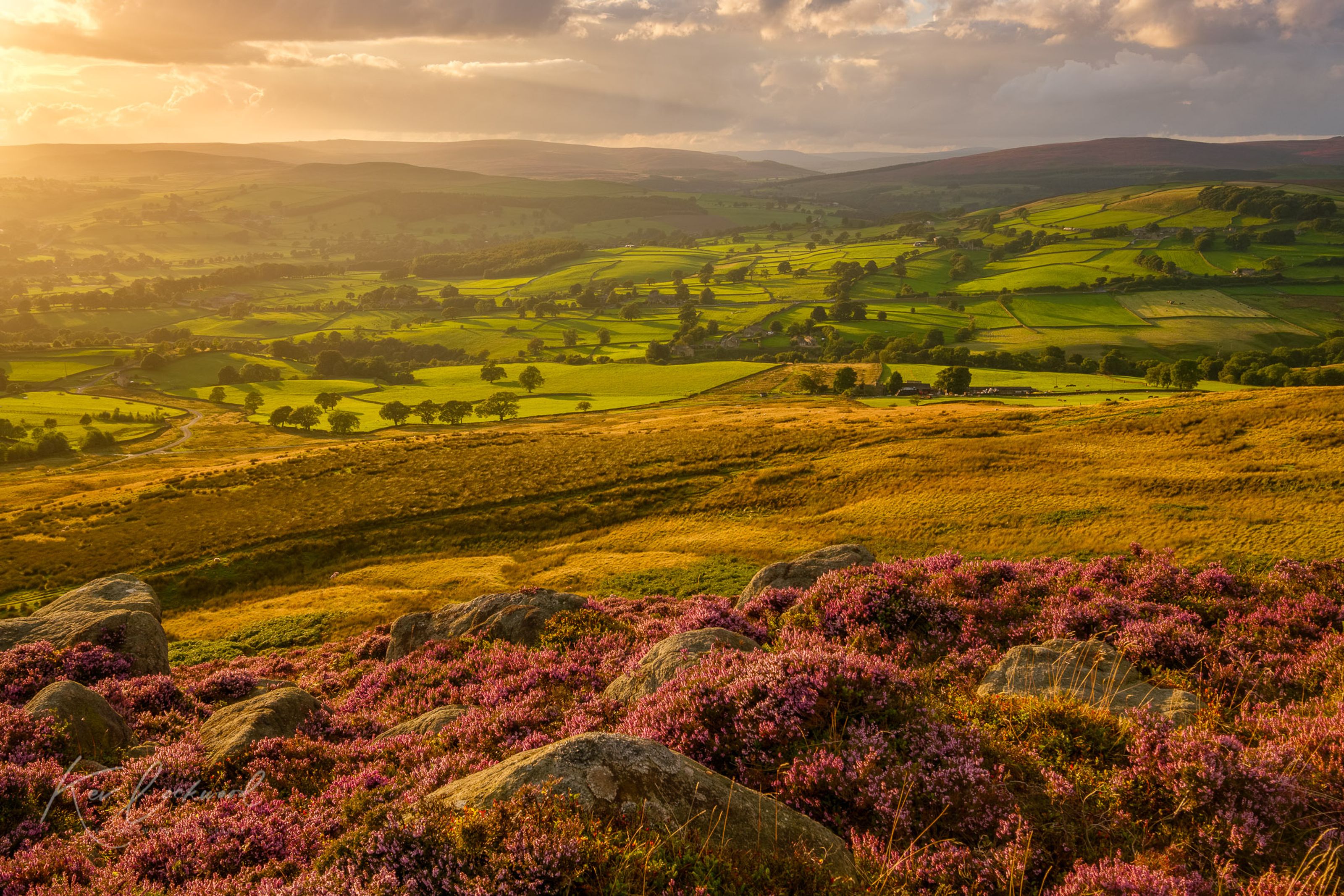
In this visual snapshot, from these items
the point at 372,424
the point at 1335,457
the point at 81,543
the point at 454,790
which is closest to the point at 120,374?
the point at 372,424

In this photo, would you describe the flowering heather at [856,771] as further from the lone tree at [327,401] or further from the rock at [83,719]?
the lone tree at [327,401]

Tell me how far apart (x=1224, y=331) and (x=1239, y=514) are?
580 ft

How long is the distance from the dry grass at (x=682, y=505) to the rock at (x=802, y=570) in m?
15.6

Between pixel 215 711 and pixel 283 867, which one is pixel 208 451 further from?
pixel 283 867

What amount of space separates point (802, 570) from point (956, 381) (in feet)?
403

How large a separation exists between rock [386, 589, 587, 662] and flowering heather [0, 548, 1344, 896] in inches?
150

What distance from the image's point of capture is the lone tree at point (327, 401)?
5782 inches

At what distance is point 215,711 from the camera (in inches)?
604

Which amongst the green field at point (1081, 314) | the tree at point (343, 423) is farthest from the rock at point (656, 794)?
the green field at point (1081, 314)

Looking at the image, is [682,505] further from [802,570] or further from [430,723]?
[430,723]

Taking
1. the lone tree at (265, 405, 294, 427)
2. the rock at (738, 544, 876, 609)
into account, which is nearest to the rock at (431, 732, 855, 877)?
the rock at (738, 544, 876, 609)

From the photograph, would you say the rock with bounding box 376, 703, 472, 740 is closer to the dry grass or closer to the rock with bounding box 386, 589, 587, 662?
the rock with bounding box 386, 589, 587, 662

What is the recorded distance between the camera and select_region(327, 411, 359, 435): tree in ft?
420

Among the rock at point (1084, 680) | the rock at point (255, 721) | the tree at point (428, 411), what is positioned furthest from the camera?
the tree at point (428, 411)
